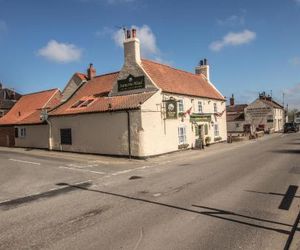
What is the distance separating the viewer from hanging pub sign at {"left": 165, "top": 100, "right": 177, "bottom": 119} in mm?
26959

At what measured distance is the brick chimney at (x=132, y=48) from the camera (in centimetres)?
2764

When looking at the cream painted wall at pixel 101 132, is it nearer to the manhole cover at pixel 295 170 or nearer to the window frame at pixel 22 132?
the window frame at pixel 22 132

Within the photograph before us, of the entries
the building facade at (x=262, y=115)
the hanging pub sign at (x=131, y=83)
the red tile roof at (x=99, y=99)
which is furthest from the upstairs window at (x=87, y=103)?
the building facade at (x=262, y=115)

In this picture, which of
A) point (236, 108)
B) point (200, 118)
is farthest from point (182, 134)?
point (236, 108)

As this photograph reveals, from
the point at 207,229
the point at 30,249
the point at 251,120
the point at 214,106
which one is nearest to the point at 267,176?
the point at 207,229

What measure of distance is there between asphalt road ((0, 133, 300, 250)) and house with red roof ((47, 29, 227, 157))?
7277 millimetres

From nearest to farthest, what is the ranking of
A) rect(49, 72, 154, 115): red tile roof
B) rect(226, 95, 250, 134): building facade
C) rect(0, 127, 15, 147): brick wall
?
rect(49, 72, 154, 115): red tile roof, rect(0, 127, 15, 147): brick wall, rect(226, 95, 250, 134): building facade

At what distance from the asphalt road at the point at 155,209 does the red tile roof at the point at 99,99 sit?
28.6ft

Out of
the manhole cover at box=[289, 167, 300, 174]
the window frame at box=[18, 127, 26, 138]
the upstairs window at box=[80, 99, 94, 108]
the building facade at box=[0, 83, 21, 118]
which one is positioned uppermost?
the building facade at box=[0, 83, 21, 118]

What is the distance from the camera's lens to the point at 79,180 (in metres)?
16.1

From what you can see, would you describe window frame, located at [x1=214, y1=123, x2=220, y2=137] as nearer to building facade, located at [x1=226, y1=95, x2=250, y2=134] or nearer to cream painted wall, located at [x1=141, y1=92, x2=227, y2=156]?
cream painted wall, located at [x1=141, y1=92, x2=227, y2=156]

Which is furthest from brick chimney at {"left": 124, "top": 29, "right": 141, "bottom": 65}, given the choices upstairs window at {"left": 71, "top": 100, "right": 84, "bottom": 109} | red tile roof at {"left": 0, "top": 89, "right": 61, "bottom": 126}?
red tile roof at {"left": 0, "top": 89, "right": 61, "bottom": 126}

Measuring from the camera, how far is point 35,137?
34281mm

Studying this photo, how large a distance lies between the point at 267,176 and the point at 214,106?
928 inches
